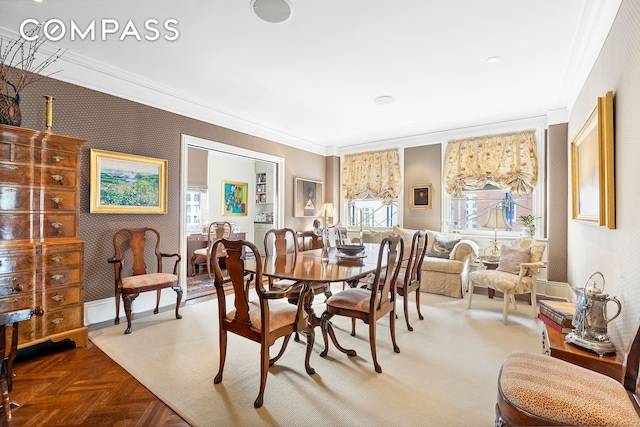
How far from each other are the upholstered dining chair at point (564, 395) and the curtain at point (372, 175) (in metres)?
4.83

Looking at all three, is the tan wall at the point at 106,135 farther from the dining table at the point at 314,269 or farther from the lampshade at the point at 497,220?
the lampshade at the point at 497,220

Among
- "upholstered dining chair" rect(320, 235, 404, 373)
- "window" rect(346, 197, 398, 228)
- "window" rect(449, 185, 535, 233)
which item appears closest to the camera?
"upholstered dining chair" rect(320, 235, 404, 373)

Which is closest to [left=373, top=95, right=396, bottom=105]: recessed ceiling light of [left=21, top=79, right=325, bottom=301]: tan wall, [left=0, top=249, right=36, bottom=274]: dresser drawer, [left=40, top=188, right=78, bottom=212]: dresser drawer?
[left=21, top=79, right=325, bottom=301]: tan wall

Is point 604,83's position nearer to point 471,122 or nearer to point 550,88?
point 550,88

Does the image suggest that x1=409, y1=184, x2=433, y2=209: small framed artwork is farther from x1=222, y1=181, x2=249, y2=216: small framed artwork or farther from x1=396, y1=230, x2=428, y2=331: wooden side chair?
x1=222, y1=181, x2=249, y2=216: small framed artwork

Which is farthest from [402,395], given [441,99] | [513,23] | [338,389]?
[441,99]

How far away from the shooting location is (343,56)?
9.82 ft

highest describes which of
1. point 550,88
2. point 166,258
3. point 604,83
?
point 550,88

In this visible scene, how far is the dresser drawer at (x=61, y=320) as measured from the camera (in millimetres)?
2531

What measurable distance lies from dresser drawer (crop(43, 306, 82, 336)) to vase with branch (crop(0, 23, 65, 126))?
5.43ft

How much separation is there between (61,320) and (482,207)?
5.75m

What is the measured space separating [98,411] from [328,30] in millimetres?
3174

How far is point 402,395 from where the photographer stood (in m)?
2.02

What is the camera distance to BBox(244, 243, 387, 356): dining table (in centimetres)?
212
